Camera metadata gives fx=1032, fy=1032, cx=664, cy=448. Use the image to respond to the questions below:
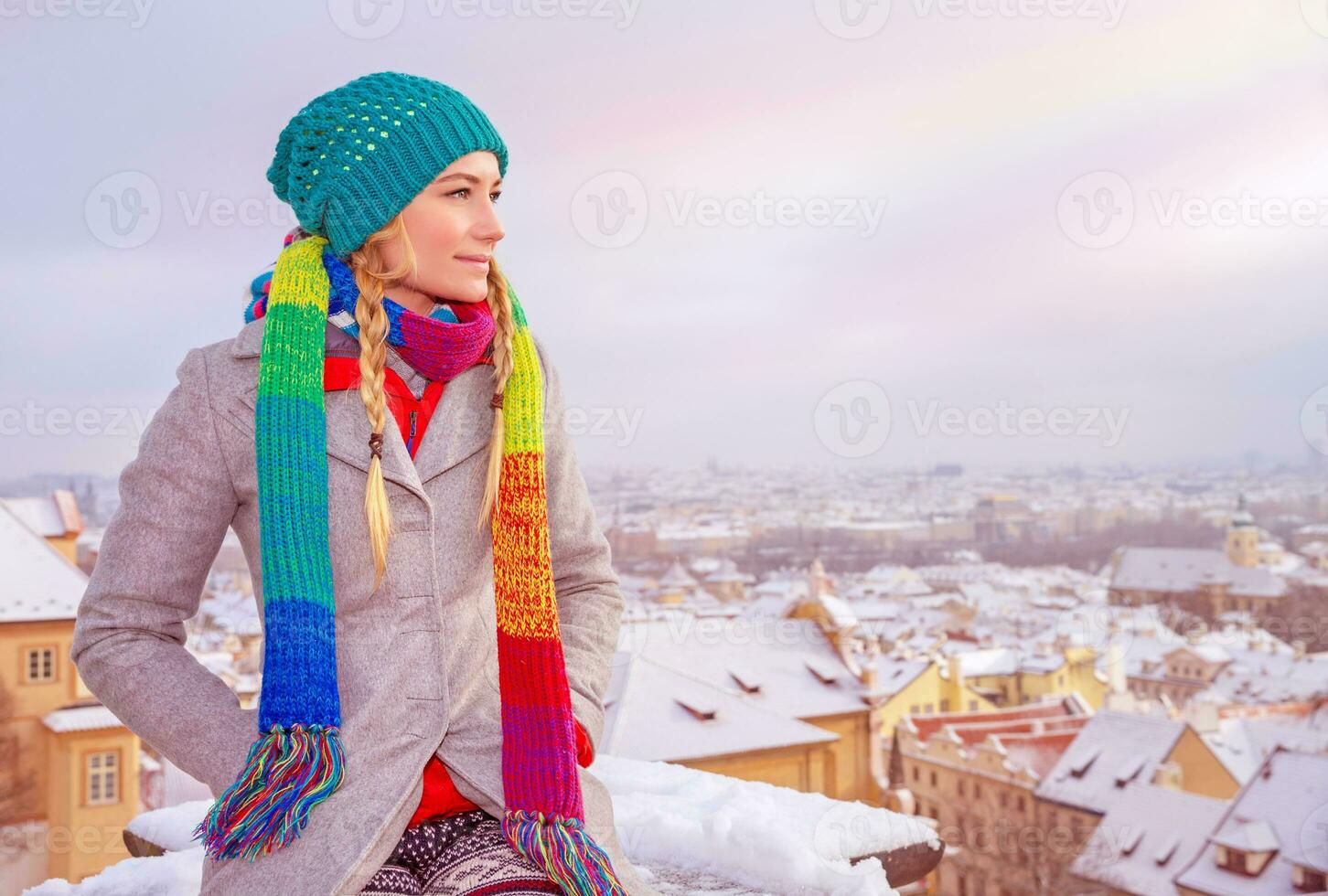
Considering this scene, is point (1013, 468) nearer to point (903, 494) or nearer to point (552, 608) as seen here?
point (903, 494)

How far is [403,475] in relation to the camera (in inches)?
44.1

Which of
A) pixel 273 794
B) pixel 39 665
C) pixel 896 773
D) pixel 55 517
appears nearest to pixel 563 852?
pixel 273 794

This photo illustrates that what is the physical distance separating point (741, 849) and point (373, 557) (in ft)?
3.57

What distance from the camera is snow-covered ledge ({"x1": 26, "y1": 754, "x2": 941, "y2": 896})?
1794mm

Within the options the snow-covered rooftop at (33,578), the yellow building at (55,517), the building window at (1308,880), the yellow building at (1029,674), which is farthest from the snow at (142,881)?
the building window at (1308,880)

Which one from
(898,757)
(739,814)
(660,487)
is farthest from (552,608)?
(898,757)

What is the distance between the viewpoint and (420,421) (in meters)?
1.21

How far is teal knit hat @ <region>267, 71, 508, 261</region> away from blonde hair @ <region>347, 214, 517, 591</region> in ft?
0.10

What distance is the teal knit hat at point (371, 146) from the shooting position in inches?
45.0

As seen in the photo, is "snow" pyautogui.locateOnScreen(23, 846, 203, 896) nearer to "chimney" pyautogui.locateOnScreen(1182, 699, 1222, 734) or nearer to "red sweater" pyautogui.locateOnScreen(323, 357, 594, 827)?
"red sweater" pyautogui.locateOnScreen(323, 357, 594, 827)

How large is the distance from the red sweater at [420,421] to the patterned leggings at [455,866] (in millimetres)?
17

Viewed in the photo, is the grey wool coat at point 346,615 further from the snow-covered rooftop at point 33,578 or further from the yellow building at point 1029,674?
the yellow building at point 1029,674

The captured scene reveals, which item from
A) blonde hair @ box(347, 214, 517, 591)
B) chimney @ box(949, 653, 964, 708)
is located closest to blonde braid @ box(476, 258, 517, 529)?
blonde hair @ box(347, 214, 517, 591)

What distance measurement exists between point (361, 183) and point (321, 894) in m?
0.74
